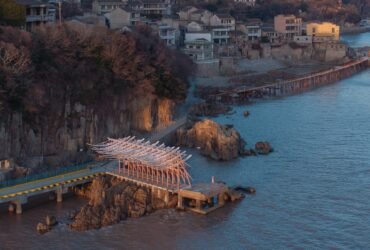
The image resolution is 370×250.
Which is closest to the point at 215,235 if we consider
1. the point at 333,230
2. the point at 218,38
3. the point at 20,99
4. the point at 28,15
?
the point at 333,230

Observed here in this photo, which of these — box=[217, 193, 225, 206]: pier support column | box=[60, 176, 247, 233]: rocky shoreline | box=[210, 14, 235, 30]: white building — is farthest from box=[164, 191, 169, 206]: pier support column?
box=[210, 14, 235, 30]: white building

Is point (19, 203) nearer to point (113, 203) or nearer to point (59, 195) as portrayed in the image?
point (59, 195)

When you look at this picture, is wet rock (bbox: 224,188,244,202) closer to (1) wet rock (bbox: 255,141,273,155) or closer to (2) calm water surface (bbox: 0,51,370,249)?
(2) calm water surface (bbox: 0,51,370,249)

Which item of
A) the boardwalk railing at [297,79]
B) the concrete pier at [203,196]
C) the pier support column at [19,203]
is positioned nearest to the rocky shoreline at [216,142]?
the concrete pier at [203,196]

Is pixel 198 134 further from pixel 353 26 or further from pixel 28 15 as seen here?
pixel 353 26

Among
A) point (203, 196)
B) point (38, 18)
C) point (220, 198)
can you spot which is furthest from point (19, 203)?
point (38, 18)
